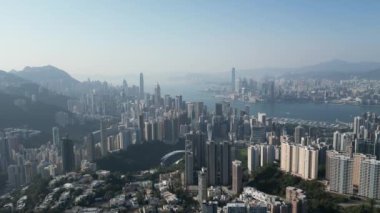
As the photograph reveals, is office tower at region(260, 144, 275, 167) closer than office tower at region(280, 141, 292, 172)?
No

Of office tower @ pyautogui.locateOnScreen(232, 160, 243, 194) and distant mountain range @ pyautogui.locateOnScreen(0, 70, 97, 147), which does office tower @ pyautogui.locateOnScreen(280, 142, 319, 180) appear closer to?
office tower @ pyautogui.locateOnScreen(232, 160, 243, 194)

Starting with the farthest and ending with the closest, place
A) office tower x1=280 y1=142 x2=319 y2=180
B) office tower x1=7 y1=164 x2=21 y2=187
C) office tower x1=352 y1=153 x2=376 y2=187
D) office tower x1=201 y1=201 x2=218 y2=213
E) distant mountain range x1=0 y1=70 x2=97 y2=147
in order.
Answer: distant mountain range x1=0 y1=70 x2=97 y2=147
office tower x1=7 y1=164 x2=21 y2=187
office tower x1=280 y1=142 x2=319 y2=180
office tower x1=352 y1=153 x2=376 y2=187
office tower x1=201 y1=201 x2=218 y2=213

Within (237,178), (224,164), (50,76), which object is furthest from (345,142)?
(50,76)

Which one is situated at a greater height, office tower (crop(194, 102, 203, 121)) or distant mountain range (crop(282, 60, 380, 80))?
distant mountain range (crop(282, 60, 380, 80))

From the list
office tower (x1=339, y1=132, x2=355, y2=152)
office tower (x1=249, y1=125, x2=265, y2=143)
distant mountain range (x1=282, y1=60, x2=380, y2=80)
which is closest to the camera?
office tower (x1=339, y1=132, x2=355, y2=152)

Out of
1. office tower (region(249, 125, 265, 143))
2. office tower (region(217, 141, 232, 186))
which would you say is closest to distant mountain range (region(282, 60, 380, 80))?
office tower (region(249, 125, 265, 143))

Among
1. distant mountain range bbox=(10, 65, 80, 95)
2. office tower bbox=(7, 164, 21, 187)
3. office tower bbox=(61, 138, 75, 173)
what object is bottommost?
office tower bbox=(7, 164, 21, 187)

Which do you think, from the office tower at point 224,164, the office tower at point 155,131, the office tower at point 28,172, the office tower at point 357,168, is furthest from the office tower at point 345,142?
the office tower at point 28,172
